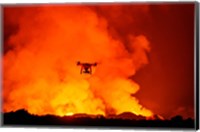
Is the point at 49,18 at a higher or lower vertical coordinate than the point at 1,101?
higher

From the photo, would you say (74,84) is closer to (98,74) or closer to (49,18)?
(98,74)

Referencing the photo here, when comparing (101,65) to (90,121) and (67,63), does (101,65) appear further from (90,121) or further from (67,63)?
(90,121)

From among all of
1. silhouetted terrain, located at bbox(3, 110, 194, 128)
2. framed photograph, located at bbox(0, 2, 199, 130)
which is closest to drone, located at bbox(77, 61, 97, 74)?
framed photograph, located at bbox(0, 2, 199, 130)

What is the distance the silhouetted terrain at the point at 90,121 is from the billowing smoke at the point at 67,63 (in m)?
0.04

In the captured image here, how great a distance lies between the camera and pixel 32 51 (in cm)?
266

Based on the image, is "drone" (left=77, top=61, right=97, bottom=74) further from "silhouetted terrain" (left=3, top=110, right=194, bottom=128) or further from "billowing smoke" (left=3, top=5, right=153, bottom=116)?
"silhouetted terrain" (left=3, top=110, right=194, bottom=128)

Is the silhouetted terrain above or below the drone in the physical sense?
below

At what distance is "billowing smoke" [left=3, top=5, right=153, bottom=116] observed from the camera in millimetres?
2609

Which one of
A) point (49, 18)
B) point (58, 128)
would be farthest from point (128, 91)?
point (49, 18)

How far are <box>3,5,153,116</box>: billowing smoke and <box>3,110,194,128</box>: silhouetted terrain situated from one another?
4 centimetres

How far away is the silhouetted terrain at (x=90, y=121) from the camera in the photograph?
2.57 m

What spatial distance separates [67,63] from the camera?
2.64 m

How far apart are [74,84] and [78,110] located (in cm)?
16

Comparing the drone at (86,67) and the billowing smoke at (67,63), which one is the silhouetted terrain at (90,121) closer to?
the billowing smoke at (67,63)
